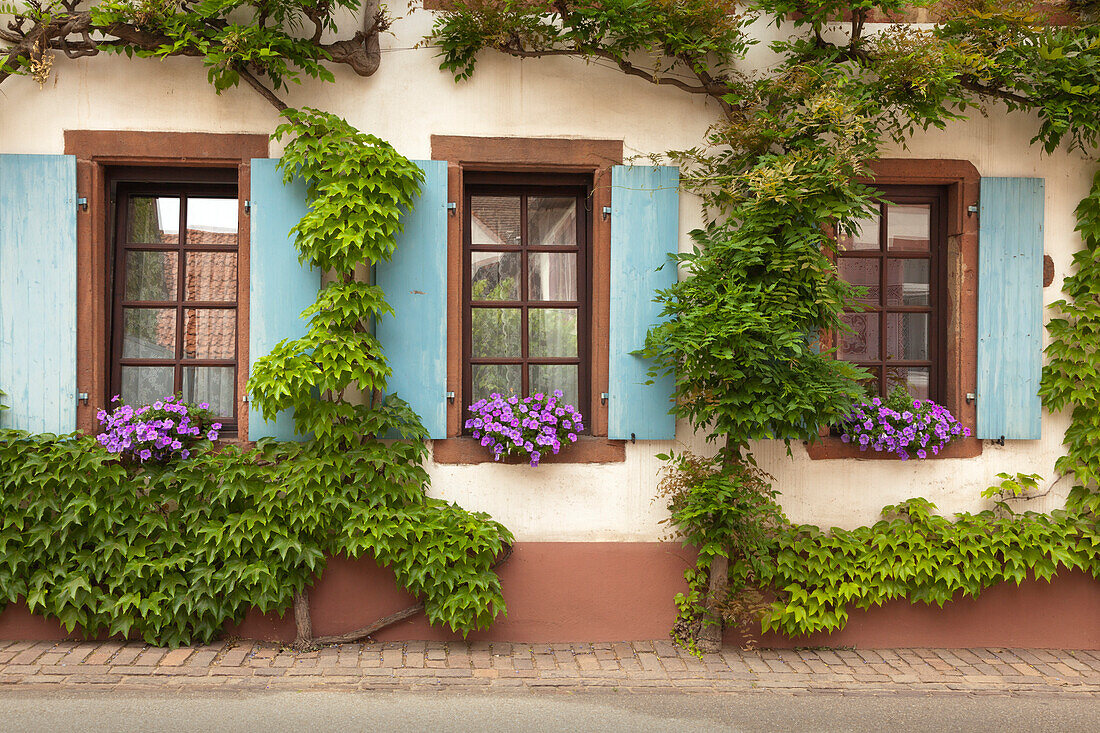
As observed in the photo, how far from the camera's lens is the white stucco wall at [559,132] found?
14.5ft

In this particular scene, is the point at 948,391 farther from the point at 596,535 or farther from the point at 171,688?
the point at 171,688

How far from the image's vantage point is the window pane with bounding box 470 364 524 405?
4.78m

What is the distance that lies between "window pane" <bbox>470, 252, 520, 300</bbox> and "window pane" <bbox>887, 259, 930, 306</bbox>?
245 cm

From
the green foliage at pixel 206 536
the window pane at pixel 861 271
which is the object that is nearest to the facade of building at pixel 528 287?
the window pane at pixel 861 271

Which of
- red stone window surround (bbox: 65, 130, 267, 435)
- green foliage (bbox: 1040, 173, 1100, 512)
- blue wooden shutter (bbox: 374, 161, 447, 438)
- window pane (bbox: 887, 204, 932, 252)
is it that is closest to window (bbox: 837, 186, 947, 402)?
window pane (bbox: 887, 204, 932, 252)

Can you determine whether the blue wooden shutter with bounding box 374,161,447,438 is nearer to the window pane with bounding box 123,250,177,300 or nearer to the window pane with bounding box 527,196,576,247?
the window pane with bounding box 527,196,576,247

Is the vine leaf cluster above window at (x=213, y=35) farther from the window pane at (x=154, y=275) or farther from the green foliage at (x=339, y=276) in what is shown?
the window pane at (x=154, y=275)

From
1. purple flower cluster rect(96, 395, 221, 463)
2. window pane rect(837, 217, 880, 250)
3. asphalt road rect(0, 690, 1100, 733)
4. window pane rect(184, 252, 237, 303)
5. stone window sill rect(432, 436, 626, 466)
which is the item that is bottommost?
asphalt road rect(0, 690, 1100, 733)

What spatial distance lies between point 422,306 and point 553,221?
103cm

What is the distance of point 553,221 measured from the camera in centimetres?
485

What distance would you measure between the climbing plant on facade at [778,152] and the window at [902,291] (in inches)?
20.1

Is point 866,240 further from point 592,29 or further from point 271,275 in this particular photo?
point 271,275

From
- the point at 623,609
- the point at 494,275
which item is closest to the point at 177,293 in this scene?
the point at 494,275

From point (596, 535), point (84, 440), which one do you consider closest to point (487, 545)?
point (596, 535)
